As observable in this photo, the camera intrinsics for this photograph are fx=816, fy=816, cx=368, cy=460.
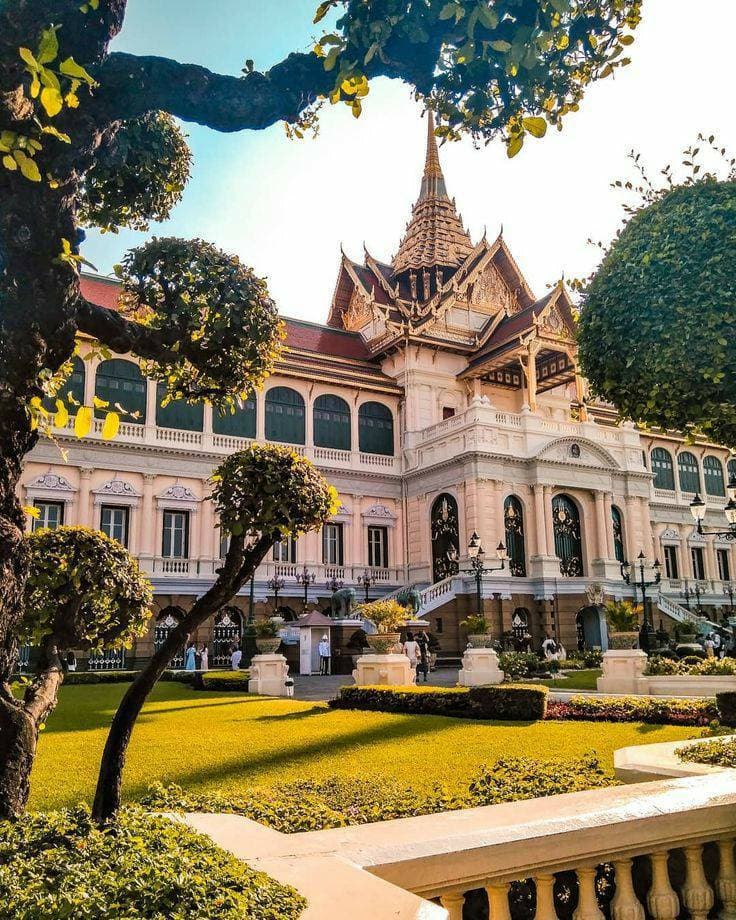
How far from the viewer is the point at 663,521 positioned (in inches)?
1764

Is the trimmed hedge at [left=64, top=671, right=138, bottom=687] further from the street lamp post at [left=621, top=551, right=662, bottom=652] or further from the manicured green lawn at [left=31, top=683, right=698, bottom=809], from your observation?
the street lamp post at [left=621, top=551, right=662, bottom=652]

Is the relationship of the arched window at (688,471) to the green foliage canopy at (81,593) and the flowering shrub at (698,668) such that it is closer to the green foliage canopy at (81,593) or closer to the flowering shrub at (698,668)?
Answer: the flowering shrub at (698,668)

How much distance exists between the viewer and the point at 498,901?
11.2 feet

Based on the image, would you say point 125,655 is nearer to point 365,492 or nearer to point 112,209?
point 365,492

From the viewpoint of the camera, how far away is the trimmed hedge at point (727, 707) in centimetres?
1239

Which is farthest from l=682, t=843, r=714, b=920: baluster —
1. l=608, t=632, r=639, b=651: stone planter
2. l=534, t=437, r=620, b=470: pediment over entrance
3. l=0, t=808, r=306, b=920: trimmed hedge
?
l=534, t=437, r=620, b=470: pediment over entrance

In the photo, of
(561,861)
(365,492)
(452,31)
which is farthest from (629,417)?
(365,492)

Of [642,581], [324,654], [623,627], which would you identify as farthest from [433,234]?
[623,627]

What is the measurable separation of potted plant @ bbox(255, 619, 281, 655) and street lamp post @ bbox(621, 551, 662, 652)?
12.9 metres

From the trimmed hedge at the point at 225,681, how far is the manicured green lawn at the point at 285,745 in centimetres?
386

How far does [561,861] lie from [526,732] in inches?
380

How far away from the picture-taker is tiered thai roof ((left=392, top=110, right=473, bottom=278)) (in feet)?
144

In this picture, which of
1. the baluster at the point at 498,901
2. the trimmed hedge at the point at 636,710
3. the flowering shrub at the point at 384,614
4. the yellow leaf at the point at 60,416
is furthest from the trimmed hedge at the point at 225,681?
the yellow leaf at the point at 60,416

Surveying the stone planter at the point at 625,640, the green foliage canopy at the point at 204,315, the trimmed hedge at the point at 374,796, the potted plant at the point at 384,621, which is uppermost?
the green foliage canopy at the point at 204,315
